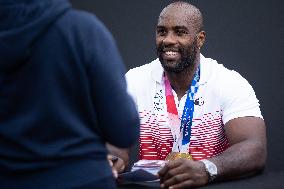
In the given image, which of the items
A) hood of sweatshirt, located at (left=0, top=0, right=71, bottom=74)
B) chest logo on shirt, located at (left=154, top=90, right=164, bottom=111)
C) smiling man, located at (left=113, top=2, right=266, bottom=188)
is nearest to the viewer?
hood of sweatshirt, located at (left=0, top=0, right=71, bottom=74)

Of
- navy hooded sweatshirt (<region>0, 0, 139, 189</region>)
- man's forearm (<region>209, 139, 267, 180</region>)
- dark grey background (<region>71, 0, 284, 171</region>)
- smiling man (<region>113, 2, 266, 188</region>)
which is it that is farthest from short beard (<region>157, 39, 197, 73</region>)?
navy hooded sweatshirt (<region>0, 0, 139, 189</region>)

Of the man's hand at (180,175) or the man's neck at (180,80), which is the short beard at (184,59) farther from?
the man's hand at (180,175)

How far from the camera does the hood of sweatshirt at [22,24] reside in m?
1.61

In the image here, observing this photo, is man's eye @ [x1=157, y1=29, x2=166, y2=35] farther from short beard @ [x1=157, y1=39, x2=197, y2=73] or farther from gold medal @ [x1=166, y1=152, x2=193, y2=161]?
gold medal @ [x1=166, y1=152, x2=193, y2=161]

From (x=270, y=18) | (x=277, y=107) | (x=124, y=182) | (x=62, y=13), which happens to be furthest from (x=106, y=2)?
(x=62, y=13)

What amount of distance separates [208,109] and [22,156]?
1795 millimetres

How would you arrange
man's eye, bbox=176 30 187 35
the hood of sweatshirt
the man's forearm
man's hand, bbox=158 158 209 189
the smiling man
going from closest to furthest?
the hood of sweatshirt < man's hand, bbox=158 158 209 189 < the man's forearm < the smiling man < man's eye, bbox=176 30 187 35

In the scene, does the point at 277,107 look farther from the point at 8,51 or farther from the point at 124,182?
the point at 8,51

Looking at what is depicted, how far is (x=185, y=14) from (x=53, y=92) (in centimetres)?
202

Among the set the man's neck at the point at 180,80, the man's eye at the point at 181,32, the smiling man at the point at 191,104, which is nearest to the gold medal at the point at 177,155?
the smiling man at the point at 191,104

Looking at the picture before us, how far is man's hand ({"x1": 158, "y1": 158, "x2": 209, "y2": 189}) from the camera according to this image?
249 cm

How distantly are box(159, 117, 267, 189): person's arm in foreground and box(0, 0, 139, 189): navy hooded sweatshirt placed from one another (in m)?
0.85

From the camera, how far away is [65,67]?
1.64 m

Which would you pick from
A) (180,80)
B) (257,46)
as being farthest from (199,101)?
(257,46)
